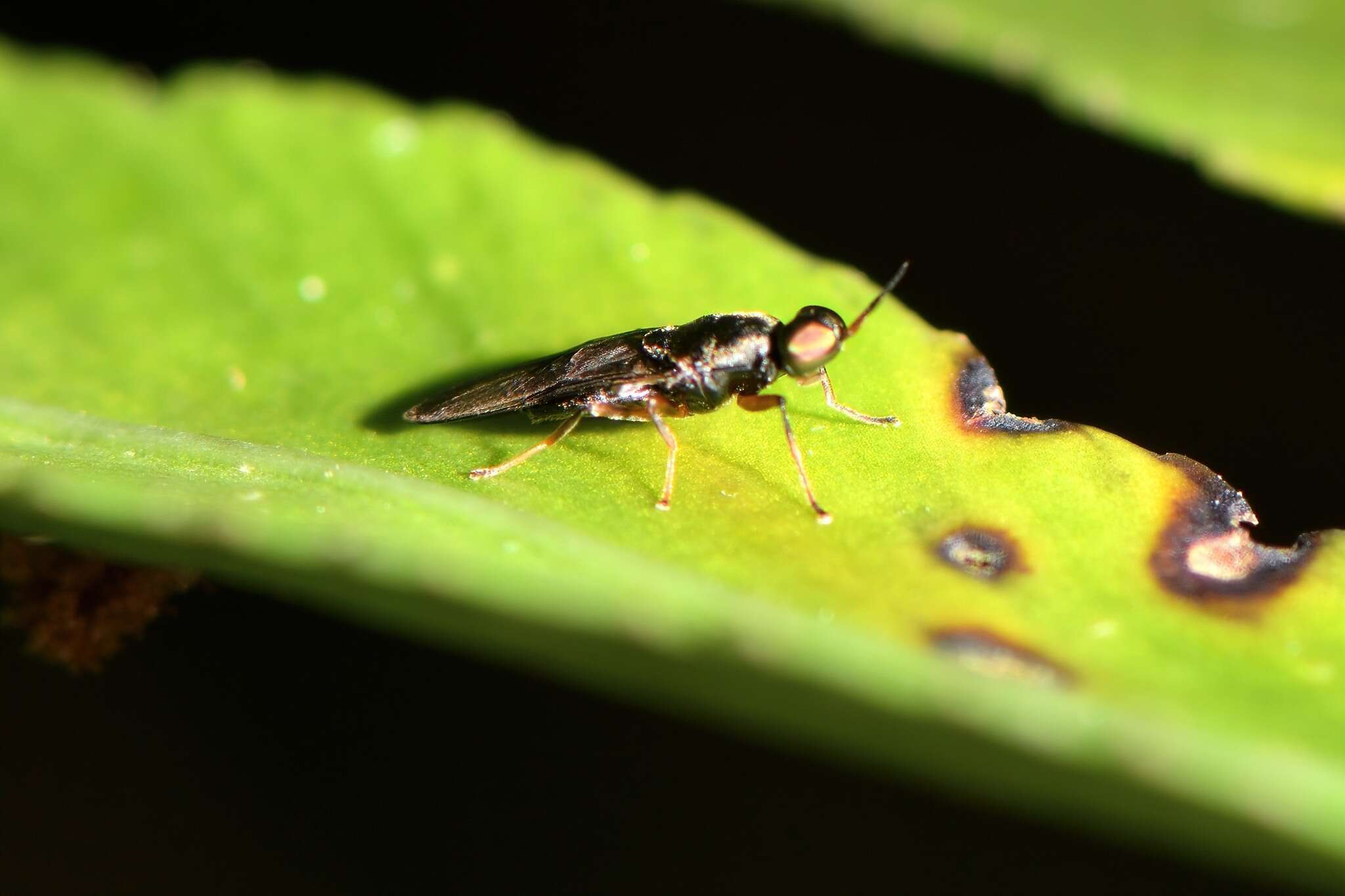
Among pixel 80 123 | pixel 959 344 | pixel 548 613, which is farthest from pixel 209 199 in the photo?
pixel 548 613

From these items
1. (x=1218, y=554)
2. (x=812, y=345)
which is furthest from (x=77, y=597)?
(x=1218, y=554)

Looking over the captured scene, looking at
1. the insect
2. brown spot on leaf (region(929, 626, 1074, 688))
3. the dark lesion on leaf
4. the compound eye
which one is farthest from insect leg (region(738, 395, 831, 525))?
the dark lesion on leaf

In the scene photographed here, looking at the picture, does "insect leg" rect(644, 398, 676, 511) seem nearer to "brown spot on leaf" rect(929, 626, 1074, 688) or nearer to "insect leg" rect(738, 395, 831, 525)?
"insect leg" rect(738, 395, 831, 525)

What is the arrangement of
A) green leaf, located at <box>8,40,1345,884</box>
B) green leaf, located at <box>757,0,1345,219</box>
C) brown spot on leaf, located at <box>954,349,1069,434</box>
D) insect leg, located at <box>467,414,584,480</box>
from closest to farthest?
1. green leaf, located at <box>8,40,1345,884</box>
2. brown spot on leaf, located at <box>954,349,1069,434</box>
3. insect leg, located at <box>467,414,584,480</box>
4. green leaf, located at <box>757,0,1345,219</box>

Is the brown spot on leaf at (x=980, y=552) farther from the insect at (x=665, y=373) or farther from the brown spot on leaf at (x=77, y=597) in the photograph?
the brown spot on leaf at (x=77, y=597)

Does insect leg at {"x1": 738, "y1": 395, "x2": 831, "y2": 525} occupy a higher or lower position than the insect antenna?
lower

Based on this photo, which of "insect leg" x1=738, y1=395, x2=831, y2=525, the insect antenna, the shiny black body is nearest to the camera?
"insect leg" x1=738, y1=395, x2=831, y2=525

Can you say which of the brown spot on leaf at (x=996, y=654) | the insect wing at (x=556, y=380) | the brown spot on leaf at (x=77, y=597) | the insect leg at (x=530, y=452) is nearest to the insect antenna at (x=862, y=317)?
the insect wing at (x=556, y=380)
